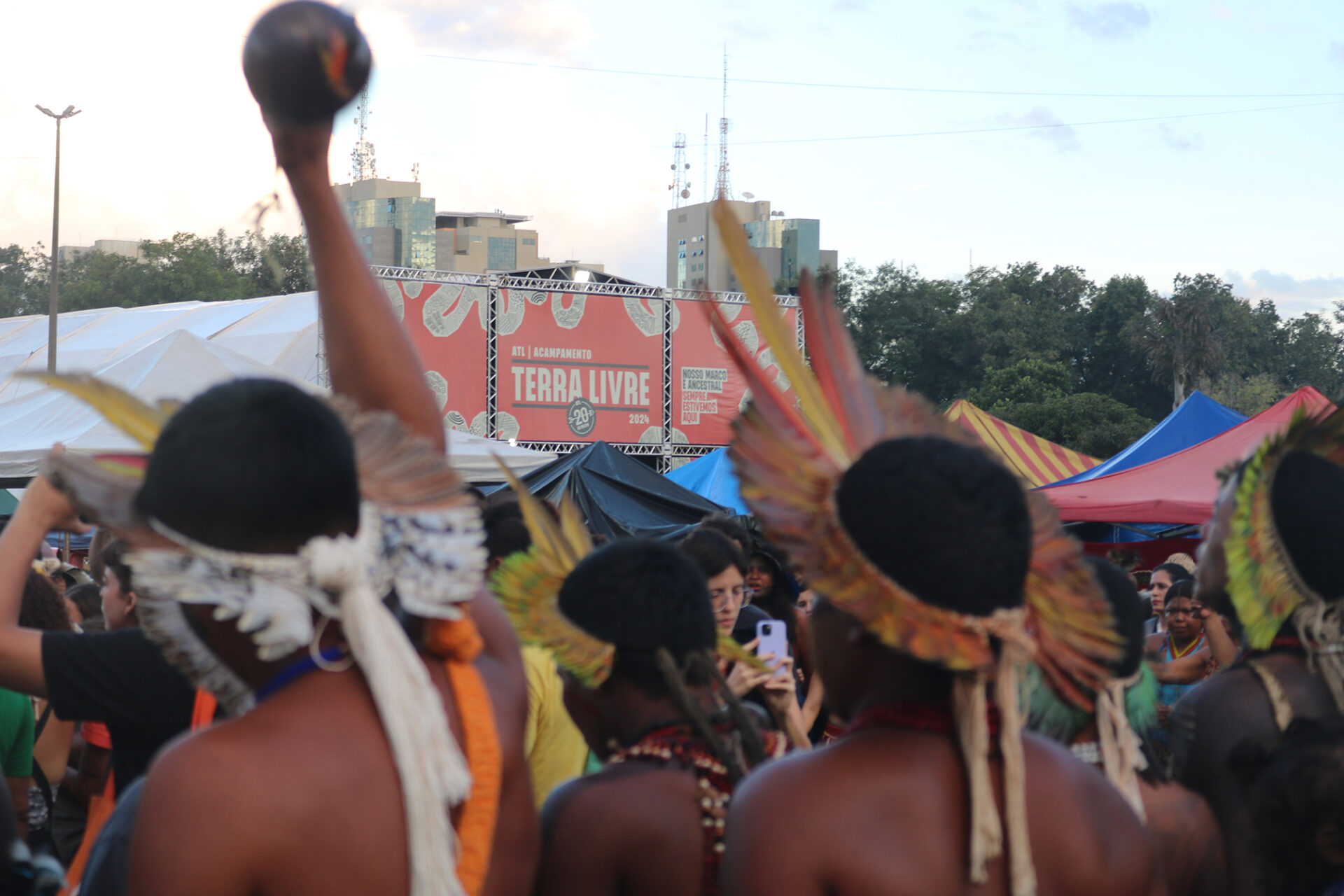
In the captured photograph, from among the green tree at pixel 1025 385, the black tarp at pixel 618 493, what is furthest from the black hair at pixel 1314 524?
the green tree at pixel 1025 385

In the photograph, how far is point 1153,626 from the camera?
8422 millimetres

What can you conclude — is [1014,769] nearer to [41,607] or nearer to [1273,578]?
[1273,578]

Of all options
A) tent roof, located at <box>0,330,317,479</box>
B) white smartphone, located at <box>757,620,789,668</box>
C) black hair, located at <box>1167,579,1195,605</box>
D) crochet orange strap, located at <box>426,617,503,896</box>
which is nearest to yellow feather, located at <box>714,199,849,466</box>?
crochet orange strap, located at <box>426,617,503,896</box>

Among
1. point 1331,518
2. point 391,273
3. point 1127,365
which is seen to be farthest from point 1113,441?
point 1331,518

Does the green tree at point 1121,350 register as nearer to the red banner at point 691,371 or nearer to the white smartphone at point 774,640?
the red banner at point 691,371

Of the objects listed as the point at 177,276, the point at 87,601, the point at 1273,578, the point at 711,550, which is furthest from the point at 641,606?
the point at 177,276

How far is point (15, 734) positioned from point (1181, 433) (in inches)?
467

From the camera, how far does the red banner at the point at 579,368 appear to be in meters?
21.3

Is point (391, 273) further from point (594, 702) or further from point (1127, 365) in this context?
point (1127, 365)

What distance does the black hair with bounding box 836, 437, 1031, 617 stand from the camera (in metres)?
1.62

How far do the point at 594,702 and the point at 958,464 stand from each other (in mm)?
1182

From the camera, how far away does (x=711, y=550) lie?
4477mm

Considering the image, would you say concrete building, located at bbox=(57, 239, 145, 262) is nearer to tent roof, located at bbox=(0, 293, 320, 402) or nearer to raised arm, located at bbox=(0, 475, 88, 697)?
tent roof, located at bbox=(0, 293, 320, 402)

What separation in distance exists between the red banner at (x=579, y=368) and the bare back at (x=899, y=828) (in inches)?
764
